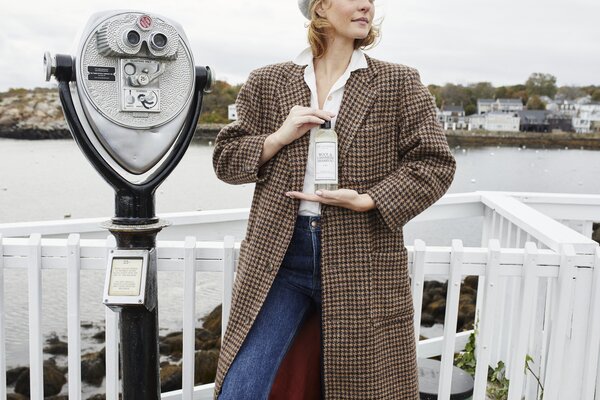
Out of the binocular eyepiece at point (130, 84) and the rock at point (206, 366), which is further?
the rock at point (206, 366)

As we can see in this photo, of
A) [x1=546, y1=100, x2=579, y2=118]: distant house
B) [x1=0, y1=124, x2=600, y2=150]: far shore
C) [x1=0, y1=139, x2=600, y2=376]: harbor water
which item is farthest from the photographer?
[x1=546, y1=100, x2=579, y2=118]: distant house

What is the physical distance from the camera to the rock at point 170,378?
180 inches

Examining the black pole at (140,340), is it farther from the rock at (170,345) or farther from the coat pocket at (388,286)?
the rock at (170,345)

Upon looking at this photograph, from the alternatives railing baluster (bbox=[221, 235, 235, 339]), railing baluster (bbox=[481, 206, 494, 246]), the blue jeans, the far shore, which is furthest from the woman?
the far shore

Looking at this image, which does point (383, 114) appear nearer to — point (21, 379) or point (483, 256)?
point (483, 256)

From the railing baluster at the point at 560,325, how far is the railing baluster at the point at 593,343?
0.08m

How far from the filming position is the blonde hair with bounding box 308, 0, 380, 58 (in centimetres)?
169

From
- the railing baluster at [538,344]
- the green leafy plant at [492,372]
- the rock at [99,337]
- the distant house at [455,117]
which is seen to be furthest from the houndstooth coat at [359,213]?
the distant house at [455,117]

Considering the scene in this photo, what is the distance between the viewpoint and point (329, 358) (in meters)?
1.65

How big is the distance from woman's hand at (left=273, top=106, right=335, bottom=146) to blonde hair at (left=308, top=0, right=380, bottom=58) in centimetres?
25

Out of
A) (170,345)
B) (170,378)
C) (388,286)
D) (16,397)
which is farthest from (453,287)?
(170,345)

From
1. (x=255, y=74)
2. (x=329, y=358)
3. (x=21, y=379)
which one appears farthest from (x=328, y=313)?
(x=21, y=379)

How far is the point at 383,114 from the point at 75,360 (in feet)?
4.64

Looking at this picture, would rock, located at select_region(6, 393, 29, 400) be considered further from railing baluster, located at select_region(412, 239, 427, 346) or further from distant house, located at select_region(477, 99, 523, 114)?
distant house, located at select_region(477, 99, 523, 114)
